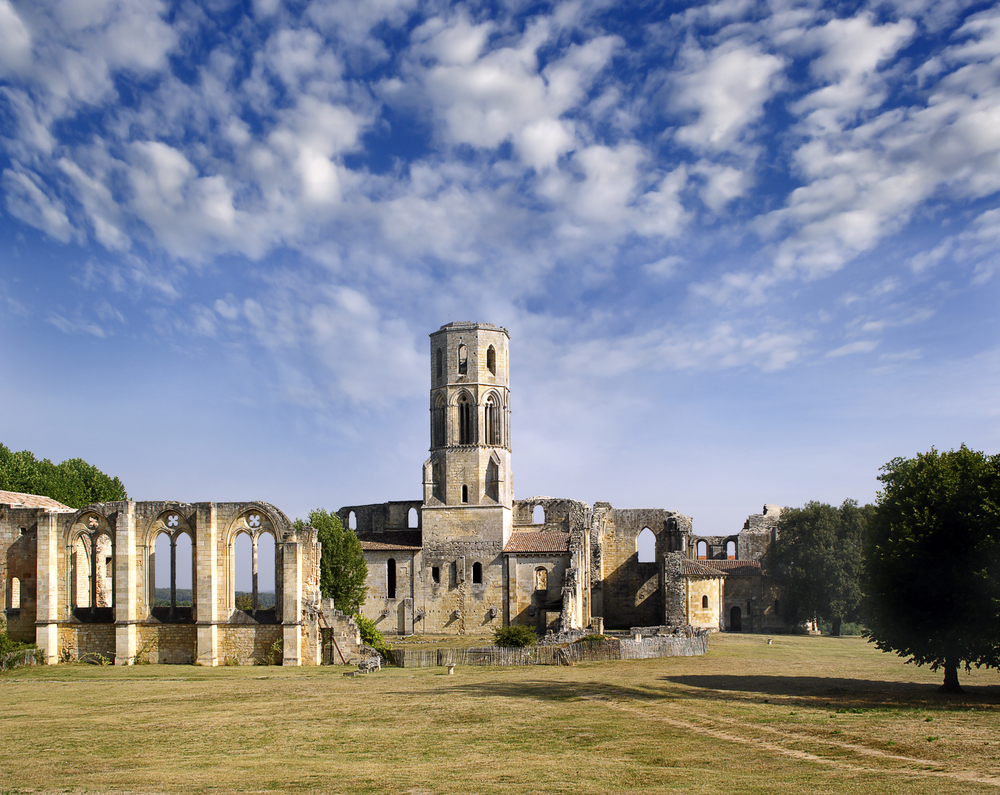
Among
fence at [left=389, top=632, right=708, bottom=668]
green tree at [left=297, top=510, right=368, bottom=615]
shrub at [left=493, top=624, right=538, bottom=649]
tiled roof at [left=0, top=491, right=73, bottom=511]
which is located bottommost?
fence at [left=389, top=632, right=708, bottom=668]

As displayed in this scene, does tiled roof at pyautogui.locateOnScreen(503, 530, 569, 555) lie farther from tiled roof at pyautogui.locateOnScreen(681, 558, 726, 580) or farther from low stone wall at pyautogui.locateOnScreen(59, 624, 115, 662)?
low stone wall at pyautogui.locateOnScreen(59, 624, 115, 662)

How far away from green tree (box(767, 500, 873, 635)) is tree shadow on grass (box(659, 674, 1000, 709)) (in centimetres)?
2664

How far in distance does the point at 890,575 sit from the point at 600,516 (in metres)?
34.3

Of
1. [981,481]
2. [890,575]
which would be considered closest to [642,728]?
[890,575]

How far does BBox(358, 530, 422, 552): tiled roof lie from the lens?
5219cm

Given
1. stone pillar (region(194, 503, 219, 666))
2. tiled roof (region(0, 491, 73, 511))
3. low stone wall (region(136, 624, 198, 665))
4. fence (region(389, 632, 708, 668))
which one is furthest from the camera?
tiled roof (region(0, 491, 73, 511))

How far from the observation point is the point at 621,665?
103 feet

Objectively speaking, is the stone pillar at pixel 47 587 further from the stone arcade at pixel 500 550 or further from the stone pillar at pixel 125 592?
the stone arcade at pixel 500 550

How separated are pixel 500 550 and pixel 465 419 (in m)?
8.74

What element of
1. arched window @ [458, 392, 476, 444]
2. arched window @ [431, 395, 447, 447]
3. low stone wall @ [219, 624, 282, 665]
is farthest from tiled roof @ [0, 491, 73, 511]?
arched window @ [458, 392, 476, 444]

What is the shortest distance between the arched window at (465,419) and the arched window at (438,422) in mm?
1107

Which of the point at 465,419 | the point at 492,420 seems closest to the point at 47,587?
the point at 465,419

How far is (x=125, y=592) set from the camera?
1304 inches

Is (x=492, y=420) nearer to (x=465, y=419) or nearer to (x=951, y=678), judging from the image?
(x=465, y=419)
